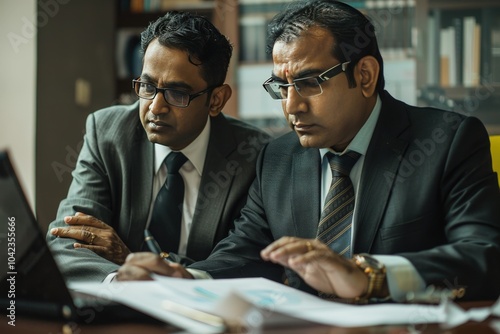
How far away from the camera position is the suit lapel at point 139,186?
2.06m

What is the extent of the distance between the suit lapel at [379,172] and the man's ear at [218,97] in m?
0.58

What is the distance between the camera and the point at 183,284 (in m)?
1.18

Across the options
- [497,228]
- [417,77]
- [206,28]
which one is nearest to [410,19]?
→ [417,77]

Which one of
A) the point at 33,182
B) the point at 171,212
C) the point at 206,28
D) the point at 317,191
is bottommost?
the point at 33,182

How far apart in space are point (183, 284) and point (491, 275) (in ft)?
2.09

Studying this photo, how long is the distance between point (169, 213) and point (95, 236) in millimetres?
235

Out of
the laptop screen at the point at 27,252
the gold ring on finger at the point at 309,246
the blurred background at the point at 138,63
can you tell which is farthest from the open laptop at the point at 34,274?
the blurred background at the point at 138,63

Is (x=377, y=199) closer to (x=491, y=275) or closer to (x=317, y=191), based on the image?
(x=317, y=191)

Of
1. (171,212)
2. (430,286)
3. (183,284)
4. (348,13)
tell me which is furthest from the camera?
(171,212)

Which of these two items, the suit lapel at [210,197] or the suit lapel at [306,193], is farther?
the suit lapel at [210,197]

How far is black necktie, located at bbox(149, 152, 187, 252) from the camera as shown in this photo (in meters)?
2.06

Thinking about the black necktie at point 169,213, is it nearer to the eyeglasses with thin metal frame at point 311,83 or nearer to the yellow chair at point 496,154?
the eyeglasses with thin metal frame at point 311,83

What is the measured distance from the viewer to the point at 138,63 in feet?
14.7

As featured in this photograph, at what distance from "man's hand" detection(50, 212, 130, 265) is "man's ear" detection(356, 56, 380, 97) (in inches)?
30.6
